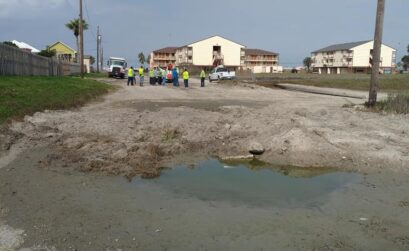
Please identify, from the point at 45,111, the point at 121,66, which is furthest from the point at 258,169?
the point at 121,66

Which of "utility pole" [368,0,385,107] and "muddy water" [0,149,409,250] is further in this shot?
"utility pole" [368,0,385,107]

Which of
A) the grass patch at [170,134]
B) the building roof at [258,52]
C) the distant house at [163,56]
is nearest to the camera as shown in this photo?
the grass patch at [170,134]

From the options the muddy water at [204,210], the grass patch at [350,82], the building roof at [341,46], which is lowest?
the muddy water at [204,210]

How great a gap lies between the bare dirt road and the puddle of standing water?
1.03 ft

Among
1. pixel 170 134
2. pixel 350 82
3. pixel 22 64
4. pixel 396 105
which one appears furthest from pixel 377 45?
pixel 350 82

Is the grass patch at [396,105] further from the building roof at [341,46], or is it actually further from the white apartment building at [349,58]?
the building roof at [341,46]

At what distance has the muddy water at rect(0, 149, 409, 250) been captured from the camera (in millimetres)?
5984

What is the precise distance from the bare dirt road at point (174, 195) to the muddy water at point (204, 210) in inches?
0.7

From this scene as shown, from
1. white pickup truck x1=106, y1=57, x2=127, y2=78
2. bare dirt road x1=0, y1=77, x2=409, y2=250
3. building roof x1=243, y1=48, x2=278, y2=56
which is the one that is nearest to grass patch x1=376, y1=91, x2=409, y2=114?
bare dirt road x1=0, y1=77, x2=409, y2=250

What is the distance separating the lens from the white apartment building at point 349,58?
143 m

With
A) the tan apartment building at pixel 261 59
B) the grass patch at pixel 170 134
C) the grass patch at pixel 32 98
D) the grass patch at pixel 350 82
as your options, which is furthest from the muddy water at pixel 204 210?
the tan apartment building at pixel 261 59

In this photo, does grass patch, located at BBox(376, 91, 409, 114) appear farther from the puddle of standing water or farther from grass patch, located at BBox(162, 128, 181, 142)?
grass patch, located at BBox(162, 128, 181, 142)

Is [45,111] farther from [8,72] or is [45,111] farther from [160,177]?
[8,72]

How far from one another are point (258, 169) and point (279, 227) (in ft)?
12.6
